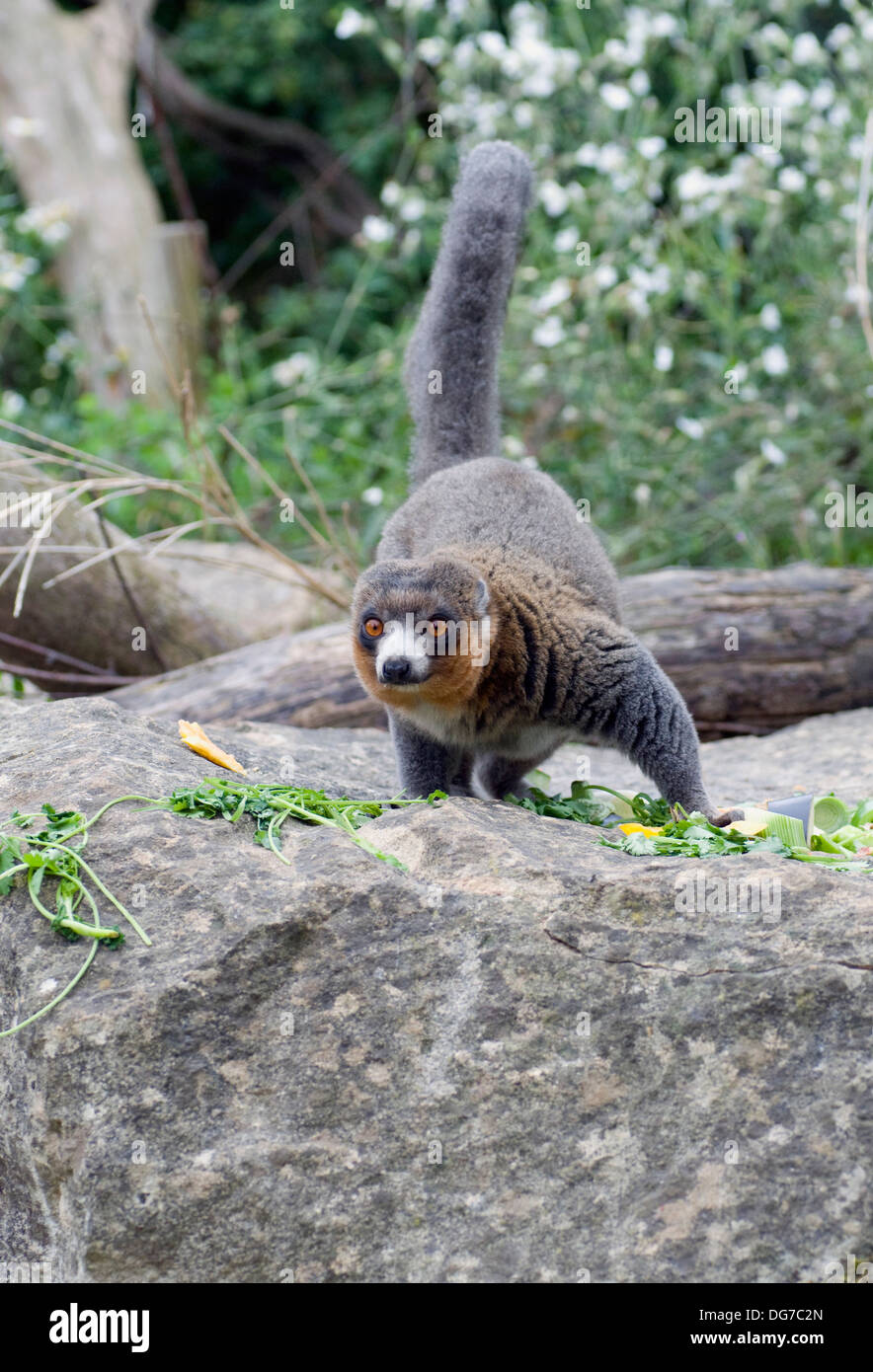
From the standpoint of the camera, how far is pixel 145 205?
39.2 ft

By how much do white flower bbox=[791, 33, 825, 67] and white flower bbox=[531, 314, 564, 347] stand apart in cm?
235

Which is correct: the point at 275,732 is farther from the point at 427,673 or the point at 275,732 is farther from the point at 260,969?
the point at 260,969

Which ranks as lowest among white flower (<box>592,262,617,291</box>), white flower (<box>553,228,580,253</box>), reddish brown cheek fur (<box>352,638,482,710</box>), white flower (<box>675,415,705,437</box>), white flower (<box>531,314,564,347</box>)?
reddish brown cheek fur (<box>352,638,482,710</box>)

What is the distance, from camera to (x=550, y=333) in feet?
28.6

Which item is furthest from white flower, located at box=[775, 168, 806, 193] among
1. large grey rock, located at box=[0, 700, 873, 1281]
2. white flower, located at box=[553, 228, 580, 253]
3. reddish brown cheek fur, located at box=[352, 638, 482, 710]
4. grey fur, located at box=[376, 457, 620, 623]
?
large grey rock, located at box=[0, 700, 873, 1281]

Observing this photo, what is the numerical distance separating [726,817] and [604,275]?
5.63 meters

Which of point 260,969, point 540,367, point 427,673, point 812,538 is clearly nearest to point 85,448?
point 540,367

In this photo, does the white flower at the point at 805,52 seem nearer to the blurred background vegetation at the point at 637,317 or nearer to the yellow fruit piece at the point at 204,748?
the blurred background vegetation at the point at 637,317

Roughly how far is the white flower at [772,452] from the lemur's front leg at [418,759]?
165 inches

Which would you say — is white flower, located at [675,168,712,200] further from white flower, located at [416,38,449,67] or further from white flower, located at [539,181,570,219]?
white flower, located at [416,38,449,67]

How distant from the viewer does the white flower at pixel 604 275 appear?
8.84 metres

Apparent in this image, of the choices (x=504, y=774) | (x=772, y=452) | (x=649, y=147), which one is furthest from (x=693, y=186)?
(x=504, y=774)

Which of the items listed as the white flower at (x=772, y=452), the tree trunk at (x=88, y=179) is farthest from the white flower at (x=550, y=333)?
the tree trunk at (x=88, y=179)

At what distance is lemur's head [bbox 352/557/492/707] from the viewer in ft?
13.3
